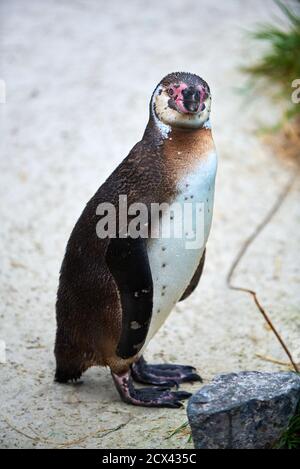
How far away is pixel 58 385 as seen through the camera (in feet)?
9.60

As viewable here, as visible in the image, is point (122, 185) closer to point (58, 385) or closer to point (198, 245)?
point (198, 245)

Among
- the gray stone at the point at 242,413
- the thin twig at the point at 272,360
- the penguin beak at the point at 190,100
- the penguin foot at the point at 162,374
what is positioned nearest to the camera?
the gray stone at the point at 242,413

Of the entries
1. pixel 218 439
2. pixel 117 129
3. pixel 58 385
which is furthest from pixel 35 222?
pixel 218 439

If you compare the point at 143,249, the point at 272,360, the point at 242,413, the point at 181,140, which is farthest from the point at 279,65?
the point at 242,413

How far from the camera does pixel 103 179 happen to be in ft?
14.1

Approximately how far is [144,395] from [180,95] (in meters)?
0.95

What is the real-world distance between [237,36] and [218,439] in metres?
3.64

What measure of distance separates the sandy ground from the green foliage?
0.12 meters

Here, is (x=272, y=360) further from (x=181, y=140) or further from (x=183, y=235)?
(x=181, y=140)

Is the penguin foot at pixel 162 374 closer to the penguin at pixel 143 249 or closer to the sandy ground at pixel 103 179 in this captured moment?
the sandy ground at pixel 103 179

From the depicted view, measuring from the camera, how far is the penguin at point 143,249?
2461 mm

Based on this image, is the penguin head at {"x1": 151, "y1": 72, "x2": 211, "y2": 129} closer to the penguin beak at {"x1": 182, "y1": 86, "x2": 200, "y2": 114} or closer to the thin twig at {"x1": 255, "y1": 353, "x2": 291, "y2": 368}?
the penguin beak at {"x1": 182, "y1": 86, "x2": 200, "y2": 114}

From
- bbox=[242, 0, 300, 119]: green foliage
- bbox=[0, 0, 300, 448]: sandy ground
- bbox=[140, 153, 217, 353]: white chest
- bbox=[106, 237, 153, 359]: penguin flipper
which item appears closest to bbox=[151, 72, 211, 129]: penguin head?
bbox=[140, 153, 217, 353]: white chest

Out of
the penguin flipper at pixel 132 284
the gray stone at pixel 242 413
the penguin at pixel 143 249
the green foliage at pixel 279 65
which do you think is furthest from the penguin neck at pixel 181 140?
the green foliage at pixel 279 65
